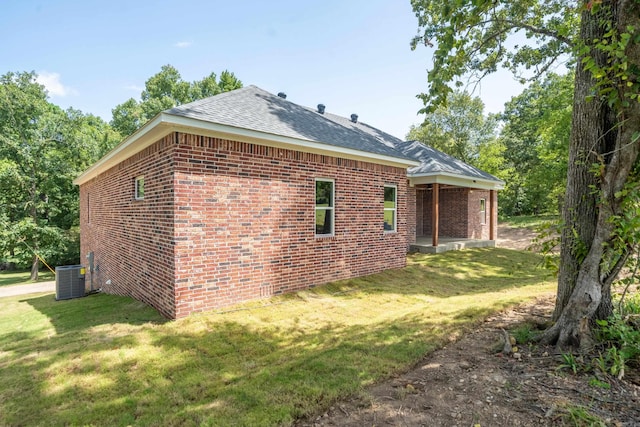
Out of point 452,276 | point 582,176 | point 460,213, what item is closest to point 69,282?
point 452,276

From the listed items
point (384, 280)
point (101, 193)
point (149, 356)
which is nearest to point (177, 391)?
point (149, 356)

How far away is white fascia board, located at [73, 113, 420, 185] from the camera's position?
5.38 meters

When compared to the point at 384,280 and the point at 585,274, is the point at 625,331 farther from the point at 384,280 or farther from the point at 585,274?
the point at 384,280

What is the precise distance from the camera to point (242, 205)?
6219 mm

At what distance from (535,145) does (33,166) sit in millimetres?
42936

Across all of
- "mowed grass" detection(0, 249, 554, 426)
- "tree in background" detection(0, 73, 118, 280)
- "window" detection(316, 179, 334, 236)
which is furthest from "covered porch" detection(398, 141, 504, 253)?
"tree in background" detection(0, 73, 118, 280)

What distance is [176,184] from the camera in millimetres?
5418

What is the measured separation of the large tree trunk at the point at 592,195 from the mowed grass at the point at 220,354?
0.81 m

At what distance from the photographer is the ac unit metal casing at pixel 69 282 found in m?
9.17

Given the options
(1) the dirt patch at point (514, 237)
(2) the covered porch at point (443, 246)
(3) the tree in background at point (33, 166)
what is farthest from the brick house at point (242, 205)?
(3) the tree in background at point (33, 166)

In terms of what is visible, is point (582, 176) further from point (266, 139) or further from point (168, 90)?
point (168, 90)

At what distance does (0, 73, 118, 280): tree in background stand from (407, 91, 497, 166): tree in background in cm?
3200

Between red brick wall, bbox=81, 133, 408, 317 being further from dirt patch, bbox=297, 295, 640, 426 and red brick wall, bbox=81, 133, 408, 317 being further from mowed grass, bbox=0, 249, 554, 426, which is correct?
dirt patch, bbox=297, 295, 640, 426

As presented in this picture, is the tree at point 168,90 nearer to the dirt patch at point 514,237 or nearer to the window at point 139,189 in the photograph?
the window at point 139,189
